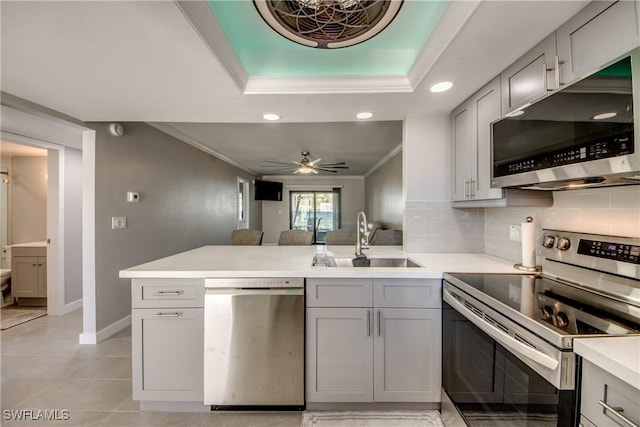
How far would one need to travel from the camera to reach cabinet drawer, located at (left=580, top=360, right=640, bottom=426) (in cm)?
69

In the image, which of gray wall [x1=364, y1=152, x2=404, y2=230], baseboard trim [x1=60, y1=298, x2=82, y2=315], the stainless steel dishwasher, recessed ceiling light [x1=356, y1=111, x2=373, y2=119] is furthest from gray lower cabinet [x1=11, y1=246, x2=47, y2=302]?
gray wall [x1=364, y1=152, x2=404, y2=230]

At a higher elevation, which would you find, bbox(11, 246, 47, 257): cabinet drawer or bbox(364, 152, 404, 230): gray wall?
bbox(364, 152, 404, 230): gray wall

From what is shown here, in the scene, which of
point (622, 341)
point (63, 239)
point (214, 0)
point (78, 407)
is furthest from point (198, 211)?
point (622, 341)

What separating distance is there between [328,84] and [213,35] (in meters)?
0.78

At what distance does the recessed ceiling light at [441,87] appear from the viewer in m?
1.78

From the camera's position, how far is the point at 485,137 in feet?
5.92

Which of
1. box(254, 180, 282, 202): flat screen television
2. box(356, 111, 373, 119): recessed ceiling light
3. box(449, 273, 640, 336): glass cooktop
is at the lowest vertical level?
box(449, 273, 640, 336): glass cooktop

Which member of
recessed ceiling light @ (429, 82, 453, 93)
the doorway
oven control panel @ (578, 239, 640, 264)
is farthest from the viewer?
the doorway

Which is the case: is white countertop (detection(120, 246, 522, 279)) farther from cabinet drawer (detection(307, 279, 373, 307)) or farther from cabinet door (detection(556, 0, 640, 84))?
cabinet door (detection(556, 0, 640, 84))

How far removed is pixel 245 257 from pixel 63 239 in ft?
9.39

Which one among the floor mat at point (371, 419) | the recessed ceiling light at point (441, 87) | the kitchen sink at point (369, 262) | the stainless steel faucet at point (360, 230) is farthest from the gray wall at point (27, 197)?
the recessed ceiling light at point (441, 87)

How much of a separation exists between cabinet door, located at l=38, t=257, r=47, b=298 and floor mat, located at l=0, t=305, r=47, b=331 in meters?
0.21

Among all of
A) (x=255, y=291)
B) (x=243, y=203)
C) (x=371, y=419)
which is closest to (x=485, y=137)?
(x=255, y=291)

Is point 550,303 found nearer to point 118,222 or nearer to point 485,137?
point 485,137
